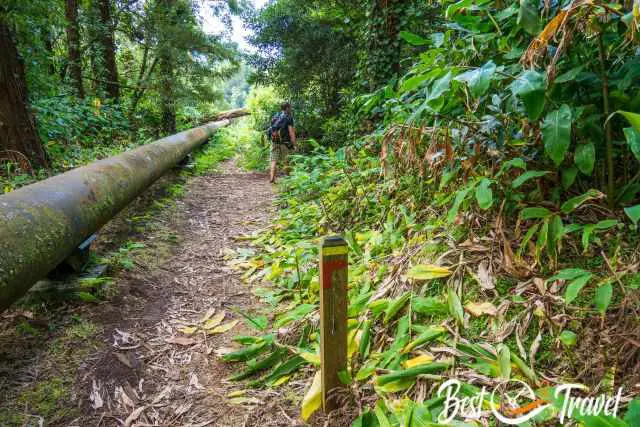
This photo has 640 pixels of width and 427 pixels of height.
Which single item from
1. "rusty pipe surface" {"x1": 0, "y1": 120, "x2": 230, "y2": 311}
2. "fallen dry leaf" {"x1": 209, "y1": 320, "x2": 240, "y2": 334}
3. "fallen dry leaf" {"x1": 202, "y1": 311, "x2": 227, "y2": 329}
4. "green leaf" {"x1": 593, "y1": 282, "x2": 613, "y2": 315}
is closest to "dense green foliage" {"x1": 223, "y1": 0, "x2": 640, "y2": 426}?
"green leaf" {"x1": 593, "y1": 282, "x2": 613, "y2": 315}

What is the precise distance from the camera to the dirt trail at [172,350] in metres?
1.95

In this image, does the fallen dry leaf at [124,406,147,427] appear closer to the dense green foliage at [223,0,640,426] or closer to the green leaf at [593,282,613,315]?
the dense green foliage at [223,0,640,426]

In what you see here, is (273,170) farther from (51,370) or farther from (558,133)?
(558,133)

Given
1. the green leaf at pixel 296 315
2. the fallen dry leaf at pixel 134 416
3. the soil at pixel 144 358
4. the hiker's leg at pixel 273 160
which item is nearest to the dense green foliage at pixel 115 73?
the hiker's leg at pixel 273 160

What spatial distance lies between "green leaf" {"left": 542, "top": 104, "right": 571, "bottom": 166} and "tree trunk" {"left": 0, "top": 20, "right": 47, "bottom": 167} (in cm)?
582

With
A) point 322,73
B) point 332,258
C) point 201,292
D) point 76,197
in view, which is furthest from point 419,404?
point 322,73

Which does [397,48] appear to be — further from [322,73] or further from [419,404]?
[419,404]

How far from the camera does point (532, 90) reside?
1672 millimetres

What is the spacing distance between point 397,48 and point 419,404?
5512 millimetres

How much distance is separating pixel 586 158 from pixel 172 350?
8.56ft

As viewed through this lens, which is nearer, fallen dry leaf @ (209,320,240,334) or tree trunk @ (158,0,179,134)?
fallen dry leaf @ (209,320,240,334)

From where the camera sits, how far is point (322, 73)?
9.67m

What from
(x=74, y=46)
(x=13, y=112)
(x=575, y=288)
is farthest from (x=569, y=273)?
(x=74, y=46)

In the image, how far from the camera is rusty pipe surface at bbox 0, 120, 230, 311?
201 centimetres
